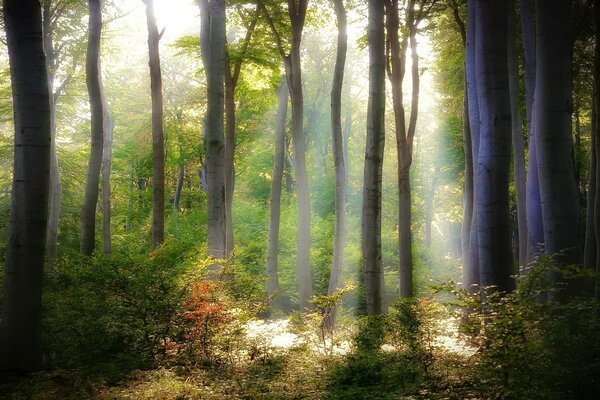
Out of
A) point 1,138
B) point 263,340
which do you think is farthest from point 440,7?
point 1,138

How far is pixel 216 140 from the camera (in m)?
10.6

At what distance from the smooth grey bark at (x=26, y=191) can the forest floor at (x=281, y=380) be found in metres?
0.55

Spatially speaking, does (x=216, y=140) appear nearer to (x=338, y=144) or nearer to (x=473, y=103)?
(x=338, y=144)

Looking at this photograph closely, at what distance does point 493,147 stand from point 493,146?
14 millimetres

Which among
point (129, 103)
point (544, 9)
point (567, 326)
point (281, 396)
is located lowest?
point (281, 396)

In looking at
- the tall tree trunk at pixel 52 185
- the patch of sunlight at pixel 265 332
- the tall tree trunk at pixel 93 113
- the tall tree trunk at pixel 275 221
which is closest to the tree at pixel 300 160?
the tall tree trunk at pixel 275 221

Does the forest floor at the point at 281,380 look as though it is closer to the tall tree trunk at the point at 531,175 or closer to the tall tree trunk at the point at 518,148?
the tall tree trunk at the point at 531,175

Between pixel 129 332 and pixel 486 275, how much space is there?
4.68 metres

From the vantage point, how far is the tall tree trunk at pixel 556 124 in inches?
255

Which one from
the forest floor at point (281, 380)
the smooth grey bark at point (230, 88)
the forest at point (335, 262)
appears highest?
the smooth grey bark at point (230, 88)

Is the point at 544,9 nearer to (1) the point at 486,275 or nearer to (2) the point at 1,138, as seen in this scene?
(1) the point at 486,275

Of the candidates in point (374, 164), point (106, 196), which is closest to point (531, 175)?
point (374, 164)

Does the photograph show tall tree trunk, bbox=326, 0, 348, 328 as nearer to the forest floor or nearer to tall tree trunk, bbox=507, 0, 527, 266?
tall tree trunk, bbox=507, 0, 527, 266

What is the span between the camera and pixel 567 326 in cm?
395
